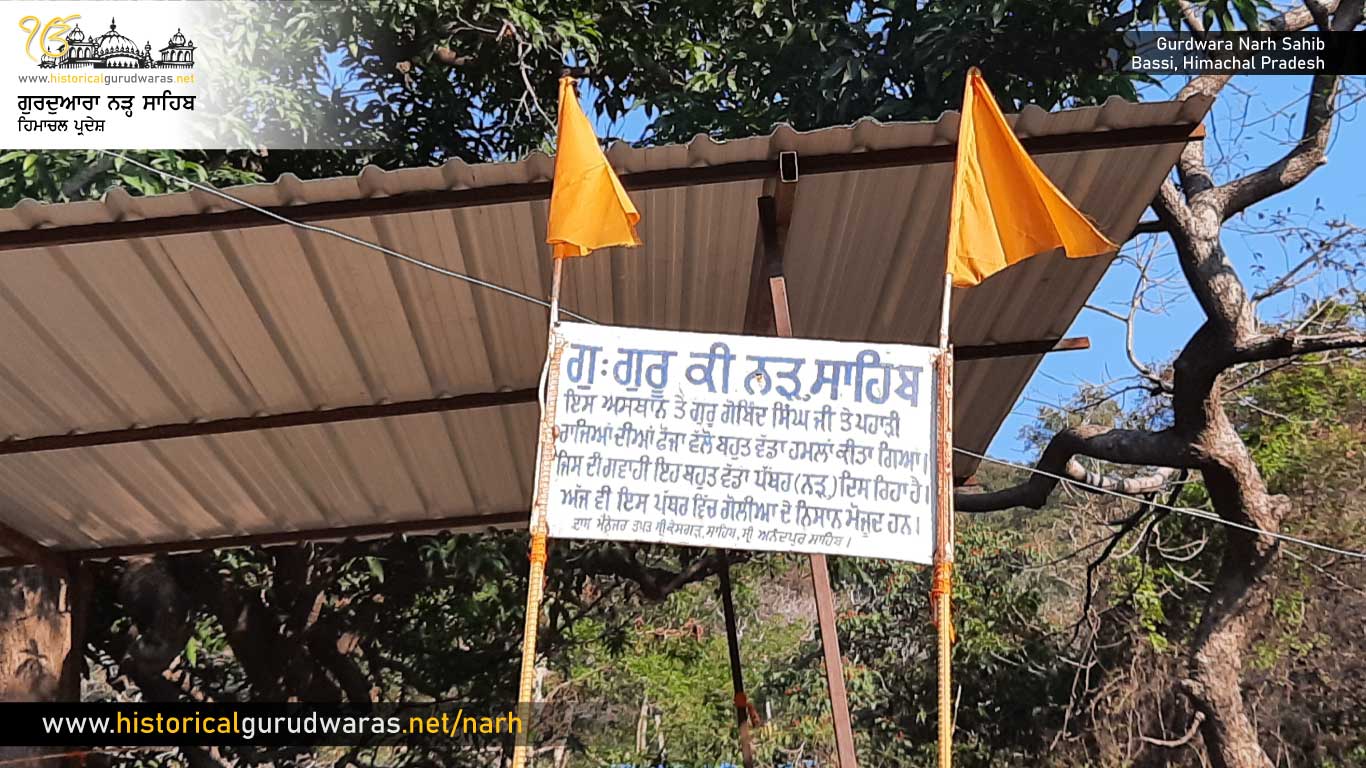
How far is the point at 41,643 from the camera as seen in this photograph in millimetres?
6434

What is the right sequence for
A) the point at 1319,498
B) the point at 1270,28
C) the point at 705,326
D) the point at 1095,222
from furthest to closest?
the point at 1319,498, the point at 1270,28, the point at 705,326, the point at 1095,222

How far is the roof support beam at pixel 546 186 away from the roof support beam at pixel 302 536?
11.2 feet

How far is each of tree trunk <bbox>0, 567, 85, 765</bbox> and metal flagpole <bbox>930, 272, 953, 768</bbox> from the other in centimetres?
545

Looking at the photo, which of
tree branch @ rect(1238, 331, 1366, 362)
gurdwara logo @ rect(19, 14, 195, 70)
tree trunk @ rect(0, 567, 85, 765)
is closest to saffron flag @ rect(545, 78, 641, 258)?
gurdwara logo @ rect(19, 14, 195, 70)

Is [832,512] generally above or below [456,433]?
below

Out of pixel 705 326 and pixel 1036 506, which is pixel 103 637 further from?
pixel 1036 506

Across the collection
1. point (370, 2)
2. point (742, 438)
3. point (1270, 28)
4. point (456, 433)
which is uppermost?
point (1270, 28)

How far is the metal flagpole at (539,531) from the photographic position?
2.99 m

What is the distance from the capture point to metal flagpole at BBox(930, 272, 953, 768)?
115 inches

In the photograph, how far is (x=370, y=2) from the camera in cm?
675

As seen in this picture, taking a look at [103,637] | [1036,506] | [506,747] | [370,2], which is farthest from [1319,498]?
[103,637]

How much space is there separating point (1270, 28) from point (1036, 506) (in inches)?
141

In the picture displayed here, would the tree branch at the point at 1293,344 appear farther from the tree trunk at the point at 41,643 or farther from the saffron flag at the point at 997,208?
the tree trunk at the point at 41,643

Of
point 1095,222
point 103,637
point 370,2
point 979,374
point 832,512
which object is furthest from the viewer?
point 103,637
